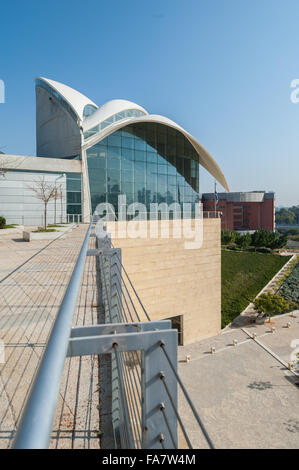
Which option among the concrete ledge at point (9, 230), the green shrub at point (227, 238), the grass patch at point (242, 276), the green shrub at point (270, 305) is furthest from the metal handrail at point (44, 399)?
the green shrub at point (227, 238)

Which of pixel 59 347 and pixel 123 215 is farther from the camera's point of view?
pixel 123 215

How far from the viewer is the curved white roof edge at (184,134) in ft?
78.2

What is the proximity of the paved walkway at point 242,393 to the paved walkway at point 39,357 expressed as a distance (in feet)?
26.5

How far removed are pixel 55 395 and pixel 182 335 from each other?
58.2ft

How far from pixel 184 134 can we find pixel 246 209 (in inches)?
1637

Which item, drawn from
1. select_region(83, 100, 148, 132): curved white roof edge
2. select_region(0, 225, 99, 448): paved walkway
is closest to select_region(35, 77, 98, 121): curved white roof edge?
select_region(83, 100, 148, 132): curved white roof edge

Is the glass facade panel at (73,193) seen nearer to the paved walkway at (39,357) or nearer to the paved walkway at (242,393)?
the paved walkway at (242,393)

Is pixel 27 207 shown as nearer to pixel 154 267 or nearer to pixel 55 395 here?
pixel 154 267

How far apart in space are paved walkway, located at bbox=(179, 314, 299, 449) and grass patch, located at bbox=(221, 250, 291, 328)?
261 inches

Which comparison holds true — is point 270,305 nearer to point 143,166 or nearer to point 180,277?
point 180,277
